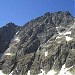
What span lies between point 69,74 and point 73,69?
5.98 metres

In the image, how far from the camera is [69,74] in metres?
197

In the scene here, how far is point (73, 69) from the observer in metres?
200
